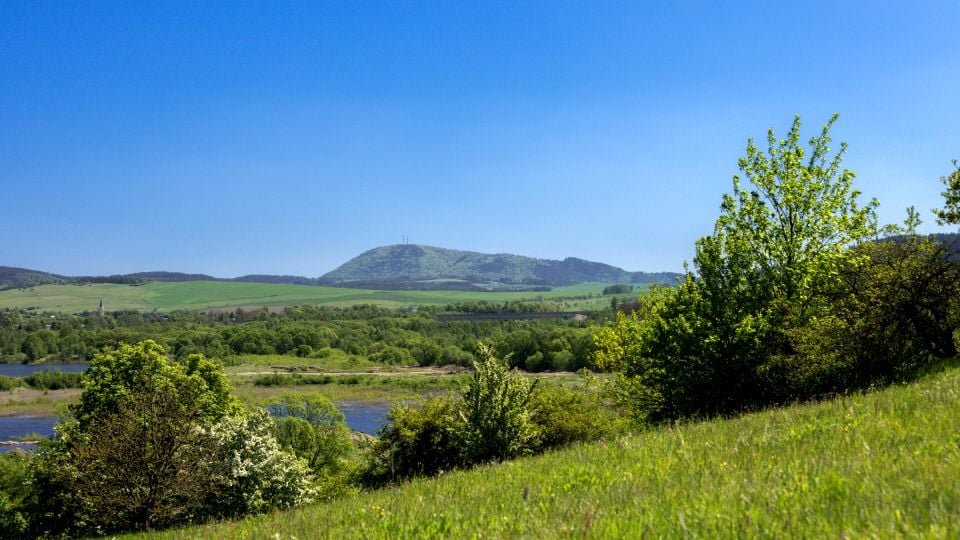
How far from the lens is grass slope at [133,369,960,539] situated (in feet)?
16.0

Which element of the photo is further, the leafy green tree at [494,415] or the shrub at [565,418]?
the shrub at [565,418]

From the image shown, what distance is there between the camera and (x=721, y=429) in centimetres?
1191

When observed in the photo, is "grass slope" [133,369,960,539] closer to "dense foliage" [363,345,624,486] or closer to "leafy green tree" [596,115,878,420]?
"leafy green tree" [596,115,878,420]

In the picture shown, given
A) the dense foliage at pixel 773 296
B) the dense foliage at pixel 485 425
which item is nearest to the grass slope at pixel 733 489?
the dense foliage at pixel 773 296

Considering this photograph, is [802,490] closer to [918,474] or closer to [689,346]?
[918,474]

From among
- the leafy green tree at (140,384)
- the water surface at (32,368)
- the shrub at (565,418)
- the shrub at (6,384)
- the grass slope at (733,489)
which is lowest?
the water surface at (32,368)

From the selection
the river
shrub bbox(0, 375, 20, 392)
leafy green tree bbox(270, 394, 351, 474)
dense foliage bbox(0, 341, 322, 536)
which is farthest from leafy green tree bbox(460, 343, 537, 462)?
shrub bbox(0, 375, 20, 392)

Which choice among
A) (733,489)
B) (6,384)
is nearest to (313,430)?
(733,489)

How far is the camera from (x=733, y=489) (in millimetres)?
6047

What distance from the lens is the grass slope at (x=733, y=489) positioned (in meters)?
4.89

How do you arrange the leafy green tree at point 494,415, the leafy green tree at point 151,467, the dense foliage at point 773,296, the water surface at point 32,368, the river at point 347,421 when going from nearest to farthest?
the dense foliage at point 773,296 < the leafy green tree at point 151,467 < the leafy green tree at point 494,415 < the river at point 347,421 < the water surface at point 32,368

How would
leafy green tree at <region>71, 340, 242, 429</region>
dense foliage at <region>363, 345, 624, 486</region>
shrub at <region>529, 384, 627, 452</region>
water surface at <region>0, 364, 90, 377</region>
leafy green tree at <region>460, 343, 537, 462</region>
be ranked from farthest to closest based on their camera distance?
water surface at <region>0, 364, 90, 377</region> < leafy green tree at <region>71, 340, 242, 429</region> < shrub at <region>529, 384, 627, 452</region> < dense foliage at <region>363, 345, 624, 486</region> < leafy green tree at <region>460, 343, 537, 462</region>

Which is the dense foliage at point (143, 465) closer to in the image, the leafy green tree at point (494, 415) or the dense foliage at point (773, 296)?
the leafy green tree at point (494, 415)

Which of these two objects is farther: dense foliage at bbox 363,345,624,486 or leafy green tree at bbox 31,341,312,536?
dense foliage at bbox 363,345,624,486
